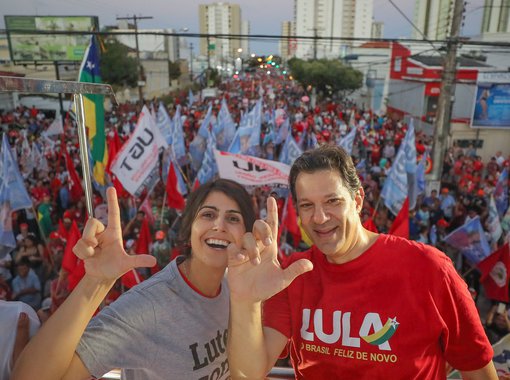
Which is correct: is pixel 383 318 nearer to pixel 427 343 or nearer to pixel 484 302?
pixel 427 343

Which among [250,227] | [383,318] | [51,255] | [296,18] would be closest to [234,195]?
[250,227]

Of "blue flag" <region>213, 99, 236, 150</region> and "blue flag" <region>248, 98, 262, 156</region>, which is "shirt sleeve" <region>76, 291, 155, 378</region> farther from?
"blue flag" <region>213, 99, 236, 150</region>

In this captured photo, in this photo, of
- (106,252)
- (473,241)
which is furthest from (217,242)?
(473,241)

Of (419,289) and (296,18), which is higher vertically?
(296,18)

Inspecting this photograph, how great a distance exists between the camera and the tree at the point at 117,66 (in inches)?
1363

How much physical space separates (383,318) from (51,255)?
591cm

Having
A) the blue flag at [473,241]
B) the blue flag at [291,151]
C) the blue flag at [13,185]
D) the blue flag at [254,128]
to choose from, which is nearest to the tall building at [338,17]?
the blue flag at [254,128]

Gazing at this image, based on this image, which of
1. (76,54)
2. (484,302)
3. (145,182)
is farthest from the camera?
(76,54)

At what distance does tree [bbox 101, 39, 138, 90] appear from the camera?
34625mm

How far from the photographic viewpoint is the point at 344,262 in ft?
Answer: 6.10

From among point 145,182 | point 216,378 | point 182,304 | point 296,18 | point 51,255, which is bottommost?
point 51,255

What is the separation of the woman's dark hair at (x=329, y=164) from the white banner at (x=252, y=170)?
4731 mm

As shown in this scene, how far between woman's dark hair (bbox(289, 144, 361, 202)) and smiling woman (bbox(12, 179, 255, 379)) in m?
0.32

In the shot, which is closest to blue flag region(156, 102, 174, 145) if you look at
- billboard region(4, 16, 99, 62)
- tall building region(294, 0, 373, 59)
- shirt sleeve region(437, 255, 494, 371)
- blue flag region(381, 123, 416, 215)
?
blue flag region(381, 123, 416, 215)
